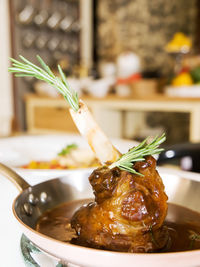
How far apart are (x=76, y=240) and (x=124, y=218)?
0.24ft

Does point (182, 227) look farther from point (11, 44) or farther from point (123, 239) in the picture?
point (11, 44)

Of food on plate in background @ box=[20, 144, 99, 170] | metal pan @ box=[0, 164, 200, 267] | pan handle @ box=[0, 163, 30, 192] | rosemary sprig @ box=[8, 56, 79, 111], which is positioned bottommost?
food on plate in background @ box=[20, 144, 99, 170]

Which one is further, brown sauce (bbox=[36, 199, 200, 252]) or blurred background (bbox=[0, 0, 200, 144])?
blurred background (bbox=[0, 0, 200, 144])

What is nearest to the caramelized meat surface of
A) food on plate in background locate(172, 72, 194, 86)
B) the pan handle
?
the pan handle

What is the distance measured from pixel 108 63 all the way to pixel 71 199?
11.2 ft

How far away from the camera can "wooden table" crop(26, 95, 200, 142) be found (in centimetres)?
263

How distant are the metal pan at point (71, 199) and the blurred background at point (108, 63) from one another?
78.9 inches

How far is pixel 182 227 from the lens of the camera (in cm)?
50

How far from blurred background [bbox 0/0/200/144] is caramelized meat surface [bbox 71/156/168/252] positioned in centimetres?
215

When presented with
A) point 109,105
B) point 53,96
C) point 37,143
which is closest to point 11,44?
point 53,96

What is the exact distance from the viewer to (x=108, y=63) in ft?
12.7

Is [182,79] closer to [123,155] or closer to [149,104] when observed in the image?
[149,104]

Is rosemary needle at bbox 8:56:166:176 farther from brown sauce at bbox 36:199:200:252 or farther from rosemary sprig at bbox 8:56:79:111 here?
brown sauce at bbox 36:199:200:252

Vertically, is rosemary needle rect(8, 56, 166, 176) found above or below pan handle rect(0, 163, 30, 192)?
above
